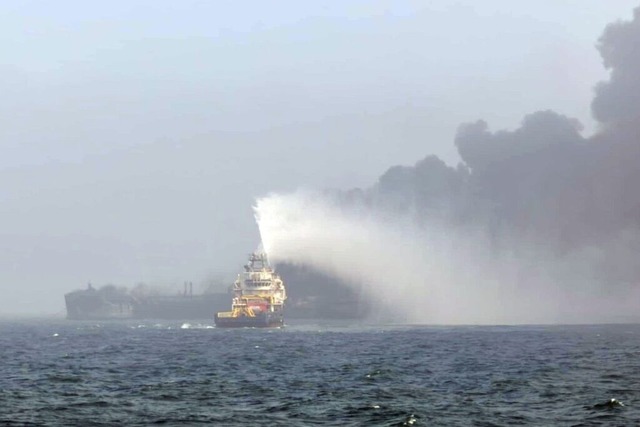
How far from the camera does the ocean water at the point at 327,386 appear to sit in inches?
2126

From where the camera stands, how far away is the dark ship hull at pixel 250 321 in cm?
18925

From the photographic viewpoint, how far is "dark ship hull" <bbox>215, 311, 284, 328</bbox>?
18925cm

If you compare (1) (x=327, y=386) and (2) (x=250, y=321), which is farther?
(2) (x=250, y=321)

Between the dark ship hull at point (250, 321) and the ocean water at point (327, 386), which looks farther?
Answer: the dark ship hull at point (250, 321)

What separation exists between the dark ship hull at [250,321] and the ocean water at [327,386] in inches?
2943

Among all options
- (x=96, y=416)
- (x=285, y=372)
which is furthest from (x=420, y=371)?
(x=96, y=416)

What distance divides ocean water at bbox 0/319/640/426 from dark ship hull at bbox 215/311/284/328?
74757 millimetres

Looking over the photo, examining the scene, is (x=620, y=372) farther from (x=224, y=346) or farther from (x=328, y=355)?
(x=224, y=346)

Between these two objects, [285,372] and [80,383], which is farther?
[285,372]

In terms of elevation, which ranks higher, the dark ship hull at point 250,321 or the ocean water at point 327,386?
the dark ship hull at point 250,321

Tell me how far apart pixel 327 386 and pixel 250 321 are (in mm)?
121496

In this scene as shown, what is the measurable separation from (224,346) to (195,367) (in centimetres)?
3512

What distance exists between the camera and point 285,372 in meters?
80.7

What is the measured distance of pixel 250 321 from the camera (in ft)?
622
